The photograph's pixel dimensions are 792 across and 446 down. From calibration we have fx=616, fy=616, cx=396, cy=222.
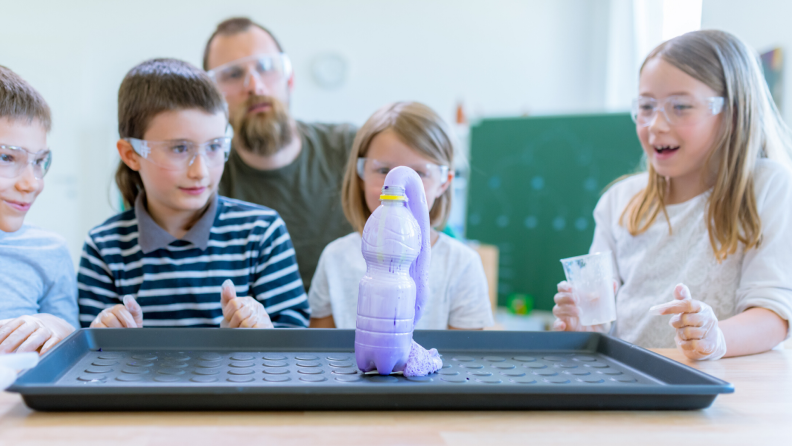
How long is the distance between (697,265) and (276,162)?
48.9 inches

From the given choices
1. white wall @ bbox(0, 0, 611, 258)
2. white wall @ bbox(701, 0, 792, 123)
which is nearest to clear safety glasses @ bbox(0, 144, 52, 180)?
white wall @ bbox(701, 0, 792, 123)

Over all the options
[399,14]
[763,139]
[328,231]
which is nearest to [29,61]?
[399,14]

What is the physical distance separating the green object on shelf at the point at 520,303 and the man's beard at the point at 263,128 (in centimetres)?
212

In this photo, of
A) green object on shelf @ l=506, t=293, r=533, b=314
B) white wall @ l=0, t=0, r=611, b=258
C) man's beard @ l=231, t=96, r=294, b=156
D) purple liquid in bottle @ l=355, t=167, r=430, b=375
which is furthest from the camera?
white wall @ l=0, t=0, r=611, b=258

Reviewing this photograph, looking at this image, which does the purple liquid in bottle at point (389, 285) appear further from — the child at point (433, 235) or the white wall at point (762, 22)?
the white wall at point (762, 22)

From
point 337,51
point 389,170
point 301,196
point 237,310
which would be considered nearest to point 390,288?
point 237,310

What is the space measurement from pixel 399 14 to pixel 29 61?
246cm

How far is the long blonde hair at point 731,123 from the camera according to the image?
1.31 meters

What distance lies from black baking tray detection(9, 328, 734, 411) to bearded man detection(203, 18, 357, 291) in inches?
40.3

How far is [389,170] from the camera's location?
53.9 inches

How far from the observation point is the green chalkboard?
11.4 feet

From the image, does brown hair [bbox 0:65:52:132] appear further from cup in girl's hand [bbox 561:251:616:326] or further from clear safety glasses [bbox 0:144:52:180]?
cup in girl's hand [bbox 561:251:616:326]

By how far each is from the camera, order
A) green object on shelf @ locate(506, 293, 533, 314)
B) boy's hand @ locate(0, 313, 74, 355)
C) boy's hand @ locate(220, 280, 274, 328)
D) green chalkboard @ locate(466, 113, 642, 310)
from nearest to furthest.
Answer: boy's hand @ locate(0, 313, 74, 355) → boy's hand @ locate(220, 280, 274, 328) → green chalkboard @ locate(466, 113, 642, 310) → green object on shelf @ locate(506, 293, 533, 314)

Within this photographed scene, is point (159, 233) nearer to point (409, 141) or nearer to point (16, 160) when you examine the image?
point (16, 160)
